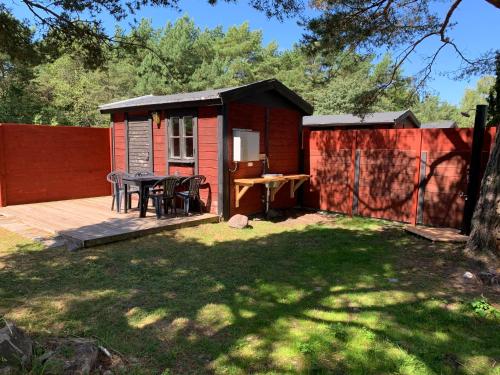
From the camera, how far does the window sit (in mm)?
7609

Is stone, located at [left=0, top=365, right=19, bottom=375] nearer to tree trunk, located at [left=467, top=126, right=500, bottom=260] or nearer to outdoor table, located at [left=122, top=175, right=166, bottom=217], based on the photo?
outdoor table, located at [left=122, top=175, right=166, bottom=217]

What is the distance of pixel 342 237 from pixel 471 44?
4.12m

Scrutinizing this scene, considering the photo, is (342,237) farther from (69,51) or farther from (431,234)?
→ (69,51)

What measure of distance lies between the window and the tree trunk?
4.96m

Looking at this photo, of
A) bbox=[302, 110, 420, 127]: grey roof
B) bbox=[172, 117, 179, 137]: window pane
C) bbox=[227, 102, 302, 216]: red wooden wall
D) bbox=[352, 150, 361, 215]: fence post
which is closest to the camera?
bbox=[227, 102, 302, 216]: red wooden wall

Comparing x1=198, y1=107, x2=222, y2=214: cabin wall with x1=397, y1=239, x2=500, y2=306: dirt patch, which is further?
x1=198, y1=107, x2=222, y2=214: cabin wall

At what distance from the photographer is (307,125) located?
16625 millimetres

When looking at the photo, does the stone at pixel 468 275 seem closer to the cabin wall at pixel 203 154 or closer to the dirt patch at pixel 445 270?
the dirt patch at pixel 445 270

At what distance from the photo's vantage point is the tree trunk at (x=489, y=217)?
4.72 metres

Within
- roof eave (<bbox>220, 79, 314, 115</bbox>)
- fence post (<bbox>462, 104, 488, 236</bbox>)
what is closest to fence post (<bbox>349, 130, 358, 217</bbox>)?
roof eave (<bbox>220, 79, 314, 115</bbox>)

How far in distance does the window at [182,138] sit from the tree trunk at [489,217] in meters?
4.96

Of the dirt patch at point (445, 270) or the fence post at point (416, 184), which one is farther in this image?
the fence post at point (416, 184)

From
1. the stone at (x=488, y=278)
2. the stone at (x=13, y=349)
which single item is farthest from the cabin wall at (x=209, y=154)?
the stone at (x=13, y=349)

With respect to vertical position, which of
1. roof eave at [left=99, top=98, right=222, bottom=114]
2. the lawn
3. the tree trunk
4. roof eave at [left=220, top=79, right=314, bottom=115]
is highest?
roof eave at [left=220, top=79, right=314, bottom=115]
